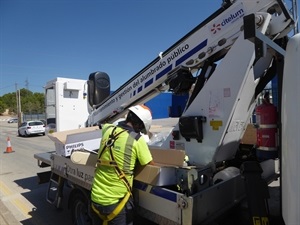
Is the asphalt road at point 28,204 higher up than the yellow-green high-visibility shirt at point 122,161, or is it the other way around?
the yellow-green high-visibility shirt at point 122,161

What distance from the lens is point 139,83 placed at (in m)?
4.38

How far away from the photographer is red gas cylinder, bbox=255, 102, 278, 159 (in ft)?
8.23

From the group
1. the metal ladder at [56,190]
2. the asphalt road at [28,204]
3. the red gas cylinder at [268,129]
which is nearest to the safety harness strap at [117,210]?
the asphalt road at [28,204]

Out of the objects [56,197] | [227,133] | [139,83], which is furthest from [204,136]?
[56,197]

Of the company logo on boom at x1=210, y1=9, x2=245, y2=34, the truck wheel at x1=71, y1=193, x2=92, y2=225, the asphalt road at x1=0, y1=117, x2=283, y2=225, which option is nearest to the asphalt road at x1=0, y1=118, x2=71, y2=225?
the asphalt road at x1=0, y1=117, x2=283, y2=225

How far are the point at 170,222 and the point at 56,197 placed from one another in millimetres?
2906

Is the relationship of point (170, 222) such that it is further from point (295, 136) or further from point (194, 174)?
point (295, 136)

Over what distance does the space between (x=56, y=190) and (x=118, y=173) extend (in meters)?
2.49

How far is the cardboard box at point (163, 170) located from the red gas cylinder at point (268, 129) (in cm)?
76

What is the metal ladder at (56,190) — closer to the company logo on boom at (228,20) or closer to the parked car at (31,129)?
the company logo on boom at (228,20)

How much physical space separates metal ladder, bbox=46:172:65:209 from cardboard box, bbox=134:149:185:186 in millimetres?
2266

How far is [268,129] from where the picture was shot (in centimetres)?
252

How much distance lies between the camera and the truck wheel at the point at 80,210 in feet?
11.9

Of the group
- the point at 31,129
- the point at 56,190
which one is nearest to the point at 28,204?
the point at 56,190
